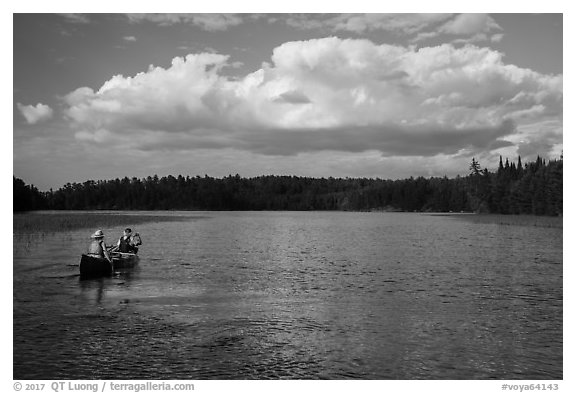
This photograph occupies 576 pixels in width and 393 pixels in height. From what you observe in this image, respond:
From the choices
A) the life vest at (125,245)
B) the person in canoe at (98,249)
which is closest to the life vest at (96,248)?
the person in canoe at (98,249)

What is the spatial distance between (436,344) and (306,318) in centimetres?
611

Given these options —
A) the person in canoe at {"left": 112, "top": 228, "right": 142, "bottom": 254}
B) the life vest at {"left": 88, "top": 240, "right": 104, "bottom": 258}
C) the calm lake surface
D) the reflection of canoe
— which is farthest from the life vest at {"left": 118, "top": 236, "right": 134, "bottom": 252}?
the life vest at {"left": 88, "top": 240, "right": 104, "bottom": 258}

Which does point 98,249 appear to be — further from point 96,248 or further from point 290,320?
point 290,320

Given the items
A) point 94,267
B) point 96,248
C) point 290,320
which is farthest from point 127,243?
point 290,320

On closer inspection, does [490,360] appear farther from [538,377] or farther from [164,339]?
[164,339]

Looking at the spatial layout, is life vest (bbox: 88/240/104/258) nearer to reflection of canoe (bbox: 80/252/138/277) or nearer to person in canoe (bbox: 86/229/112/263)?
person in canoe (bbox: 86/229/112/263)

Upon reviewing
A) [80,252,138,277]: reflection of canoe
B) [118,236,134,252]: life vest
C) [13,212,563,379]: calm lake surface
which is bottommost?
[13,212,563,379]: calm lake surface

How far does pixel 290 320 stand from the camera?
2355 cm

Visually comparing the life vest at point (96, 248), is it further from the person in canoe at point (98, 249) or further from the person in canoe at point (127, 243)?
the person in canoe at point (127, 243)

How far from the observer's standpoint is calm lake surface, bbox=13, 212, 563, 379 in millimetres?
17438

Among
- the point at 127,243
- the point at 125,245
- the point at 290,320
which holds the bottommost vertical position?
the point at 290,320

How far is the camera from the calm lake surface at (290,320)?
57.2 ft
